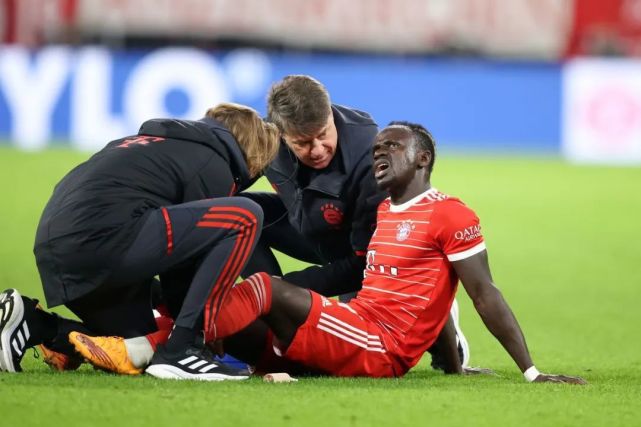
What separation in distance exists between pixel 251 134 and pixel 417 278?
0.95 meters

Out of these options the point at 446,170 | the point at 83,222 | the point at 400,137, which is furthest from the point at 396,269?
the point at 446,170

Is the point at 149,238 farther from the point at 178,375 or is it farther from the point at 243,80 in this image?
the point at 243,80

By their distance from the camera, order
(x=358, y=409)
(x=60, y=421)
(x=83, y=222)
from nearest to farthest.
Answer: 1. (x=60, y=421)
2. (x=358, y=409)
3. (x=83, y=222)

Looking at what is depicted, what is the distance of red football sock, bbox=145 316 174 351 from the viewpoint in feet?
16.7

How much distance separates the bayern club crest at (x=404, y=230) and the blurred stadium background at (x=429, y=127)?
2.01ft

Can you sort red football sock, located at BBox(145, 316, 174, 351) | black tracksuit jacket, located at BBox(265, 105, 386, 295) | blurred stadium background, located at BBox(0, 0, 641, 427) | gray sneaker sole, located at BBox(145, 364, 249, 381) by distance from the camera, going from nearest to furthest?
blurred stadium background, located at BBox(0, 0, 641, 427)
gray sneaker sole, located at BBox(145, 364, 249, 381)
red football sock, located at BBox(145, 316, 174, 351)
black tracksuit jacket, located at BBox(265, 105, 386, 295)

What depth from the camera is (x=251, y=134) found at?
520 centimetres

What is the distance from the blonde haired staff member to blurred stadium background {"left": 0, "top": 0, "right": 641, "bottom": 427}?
0.97 ft

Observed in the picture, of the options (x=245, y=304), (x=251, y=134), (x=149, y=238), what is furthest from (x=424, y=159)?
(x=149, y=238)

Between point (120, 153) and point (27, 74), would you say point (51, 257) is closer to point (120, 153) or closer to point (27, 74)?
point (120, 153)

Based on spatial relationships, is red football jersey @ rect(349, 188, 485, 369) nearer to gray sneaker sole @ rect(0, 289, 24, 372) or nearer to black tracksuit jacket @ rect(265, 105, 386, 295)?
black tracksuit jacket @ rect(265, 105, 386, 295)

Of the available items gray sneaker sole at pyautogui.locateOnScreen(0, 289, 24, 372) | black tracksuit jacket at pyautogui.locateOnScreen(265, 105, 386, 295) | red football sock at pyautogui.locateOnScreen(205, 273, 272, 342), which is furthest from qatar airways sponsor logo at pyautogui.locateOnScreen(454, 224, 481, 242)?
gray sneaker sole at pyautogui.locateOnScreen(0, 289, 24, 372)

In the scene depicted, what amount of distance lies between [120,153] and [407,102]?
12.7 metres

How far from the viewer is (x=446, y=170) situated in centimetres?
1564
